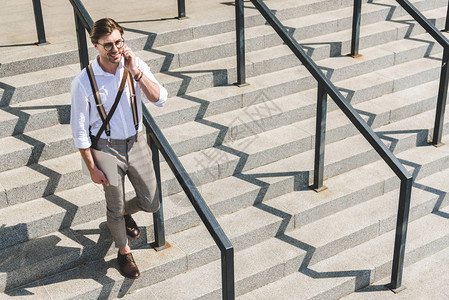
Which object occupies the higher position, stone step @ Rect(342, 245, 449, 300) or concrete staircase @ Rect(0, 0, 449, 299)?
concrete staircase @ Rect(0, 0, 449, 299)

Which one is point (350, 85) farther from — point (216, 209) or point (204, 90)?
point (216, 209)

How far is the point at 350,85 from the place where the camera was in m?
5.71

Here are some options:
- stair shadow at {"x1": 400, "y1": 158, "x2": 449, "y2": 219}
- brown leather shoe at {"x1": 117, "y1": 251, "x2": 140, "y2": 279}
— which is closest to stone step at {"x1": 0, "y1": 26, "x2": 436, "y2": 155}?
stair shadow at {"x1": 400, "y1": 158, "x2": 449, "y2": 219}

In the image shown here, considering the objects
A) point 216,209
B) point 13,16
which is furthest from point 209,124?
point 13,16

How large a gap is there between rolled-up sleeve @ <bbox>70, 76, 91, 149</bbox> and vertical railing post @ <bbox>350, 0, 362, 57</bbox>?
3.35 meters

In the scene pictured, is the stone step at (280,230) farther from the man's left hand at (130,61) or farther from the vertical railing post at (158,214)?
the man's left hand at (130,61)

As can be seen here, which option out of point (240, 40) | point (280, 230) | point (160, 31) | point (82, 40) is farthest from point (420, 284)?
point (160, 31)

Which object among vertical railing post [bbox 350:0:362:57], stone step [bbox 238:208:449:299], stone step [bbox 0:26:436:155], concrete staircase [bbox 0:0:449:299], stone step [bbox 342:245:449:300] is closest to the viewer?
concrete staircase [bbox 0:0:449:299]

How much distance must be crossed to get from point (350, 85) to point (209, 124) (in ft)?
5.12

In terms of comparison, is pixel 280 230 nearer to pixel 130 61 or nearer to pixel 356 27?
pixel 130 61

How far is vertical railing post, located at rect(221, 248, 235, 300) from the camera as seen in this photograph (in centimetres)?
324

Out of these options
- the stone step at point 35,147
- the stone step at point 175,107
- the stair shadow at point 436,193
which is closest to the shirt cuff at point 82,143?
the stone step at point 35,147

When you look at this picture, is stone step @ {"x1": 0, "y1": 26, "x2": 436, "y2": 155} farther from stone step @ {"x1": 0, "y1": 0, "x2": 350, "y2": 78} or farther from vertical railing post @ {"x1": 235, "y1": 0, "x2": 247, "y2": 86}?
stone step @ {"x1": 0, "y1": 0, "x2": 350, "y2": 78}

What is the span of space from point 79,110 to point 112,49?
37 centimetres
